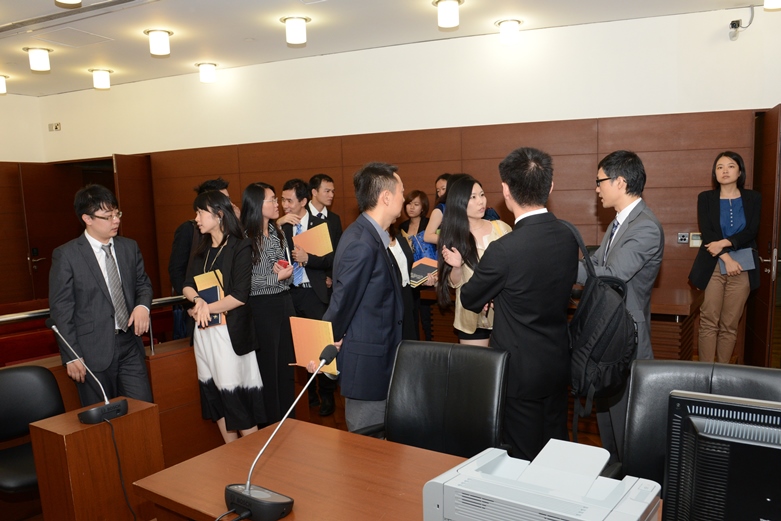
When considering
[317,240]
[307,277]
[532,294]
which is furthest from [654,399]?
[307,277]

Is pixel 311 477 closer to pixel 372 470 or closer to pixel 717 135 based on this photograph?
pixel 372 470

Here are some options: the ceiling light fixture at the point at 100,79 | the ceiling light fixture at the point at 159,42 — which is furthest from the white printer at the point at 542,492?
the ceiling light fixture at the point at 100,79

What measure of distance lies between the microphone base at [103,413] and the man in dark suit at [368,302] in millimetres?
1054

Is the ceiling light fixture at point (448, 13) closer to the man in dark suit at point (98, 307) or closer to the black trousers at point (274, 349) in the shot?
the black trousers at point (274, 349)

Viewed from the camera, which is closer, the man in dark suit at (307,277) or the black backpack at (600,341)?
the black backpack at (600,341)

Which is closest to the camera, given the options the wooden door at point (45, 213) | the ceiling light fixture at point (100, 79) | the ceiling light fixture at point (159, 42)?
the ceiling light fixture at point (159, 42)

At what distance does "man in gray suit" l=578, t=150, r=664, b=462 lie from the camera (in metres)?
2.77

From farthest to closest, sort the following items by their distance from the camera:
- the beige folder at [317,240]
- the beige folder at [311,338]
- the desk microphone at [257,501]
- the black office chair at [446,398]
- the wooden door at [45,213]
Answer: the wooden door at [45,213], the beige folder at [317,240], the beige folder at [311,338], the black office chair at [446,398], the desk microphone at [257,501]

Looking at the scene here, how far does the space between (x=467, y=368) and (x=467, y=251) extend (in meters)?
1.10

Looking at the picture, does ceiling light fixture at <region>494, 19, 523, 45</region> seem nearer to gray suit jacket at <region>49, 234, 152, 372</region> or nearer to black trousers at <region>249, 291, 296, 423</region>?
black trousers at <region>249, 291, 296, 423</region>

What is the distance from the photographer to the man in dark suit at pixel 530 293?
2.35 m

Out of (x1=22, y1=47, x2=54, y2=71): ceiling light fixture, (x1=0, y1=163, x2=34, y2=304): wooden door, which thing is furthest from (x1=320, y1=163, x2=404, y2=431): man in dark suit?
(x1=0, y1=163, x2=34, y2=304): wooden door

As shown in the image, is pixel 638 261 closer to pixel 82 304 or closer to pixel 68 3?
pixel 82 304

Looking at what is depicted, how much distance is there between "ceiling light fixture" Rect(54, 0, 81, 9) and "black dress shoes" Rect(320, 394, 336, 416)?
148 inches
